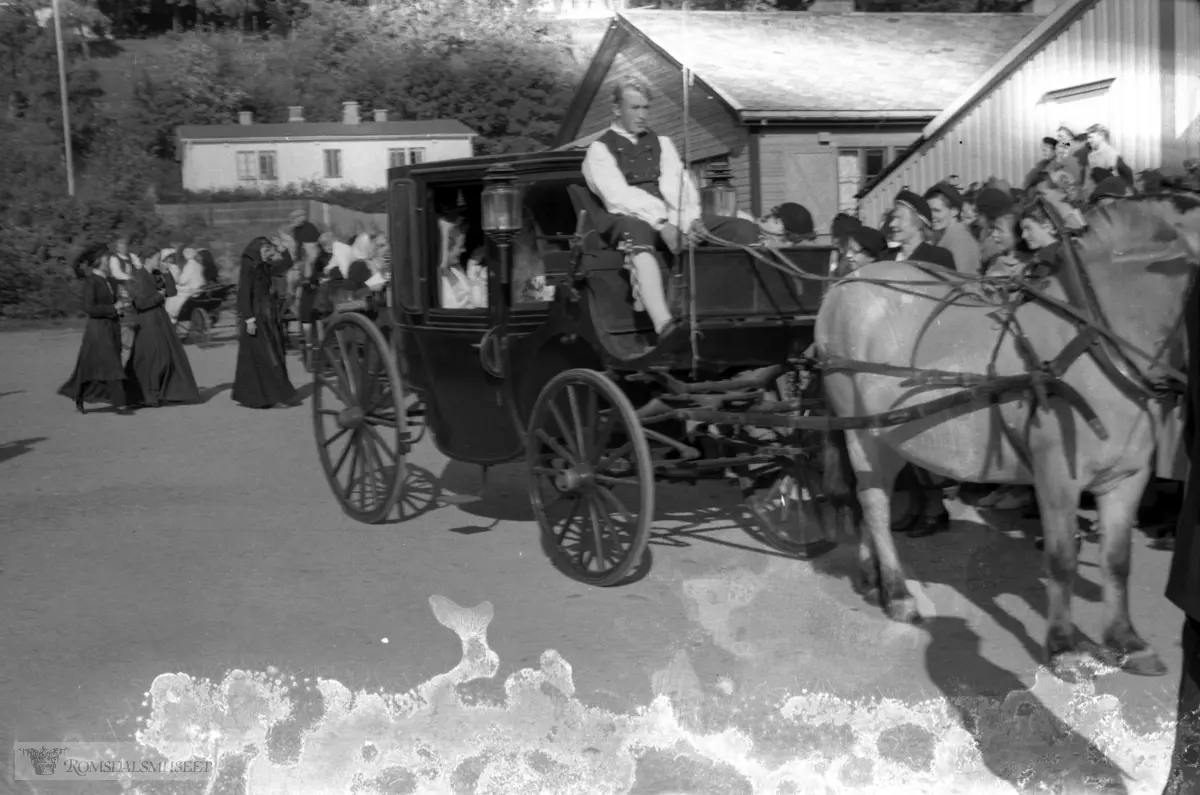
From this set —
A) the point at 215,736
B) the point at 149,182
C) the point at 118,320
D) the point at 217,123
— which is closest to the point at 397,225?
the point at 215,736

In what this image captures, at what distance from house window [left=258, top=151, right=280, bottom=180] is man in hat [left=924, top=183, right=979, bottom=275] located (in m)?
50.7

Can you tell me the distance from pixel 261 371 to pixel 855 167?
38.4ft

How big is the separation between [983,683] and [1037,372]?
4.01 feet

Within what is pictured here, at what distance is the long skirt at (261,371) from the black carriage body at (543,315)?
738 cm

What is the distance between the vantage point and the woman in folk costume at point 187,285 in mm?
26094

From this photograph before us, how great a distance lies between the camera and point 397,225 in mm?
8469

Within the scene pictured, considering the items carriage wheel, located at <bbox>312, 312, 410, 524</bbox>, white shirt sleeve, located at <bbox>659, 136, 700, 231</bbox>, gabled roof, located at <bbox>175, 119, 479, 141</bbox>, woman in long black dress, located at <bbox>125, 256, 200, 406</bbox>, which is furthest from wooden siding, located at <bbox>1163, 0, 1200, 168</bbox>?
gabled roof, located at <bbox>175, 119, 479, 141</bbox>

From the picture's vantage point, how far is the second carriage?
6.92 m

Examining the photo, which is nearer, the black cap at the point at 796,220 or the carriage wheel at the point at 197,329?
the black cap at the point at 796,220

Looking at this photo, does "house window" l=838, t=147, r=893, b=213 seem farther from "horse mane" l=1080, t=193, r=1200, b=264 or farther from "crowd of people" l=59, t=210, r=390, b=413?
"horse mane" l=1080, t=193, r=1200, b=264

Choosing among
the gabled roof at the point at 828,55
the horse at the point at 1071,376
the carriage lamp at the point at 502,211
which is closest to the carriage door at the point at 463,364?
the carriage lamp at the point at 502,211

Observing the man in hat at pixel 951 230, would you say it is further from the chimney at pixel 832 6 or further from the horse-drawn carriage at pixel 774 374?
the chimney at pixel 832 6

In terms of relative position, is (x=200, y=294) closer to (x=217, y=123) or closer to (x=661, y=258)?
(x=661, y=258)

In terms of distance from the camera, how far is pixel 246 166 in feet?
184
